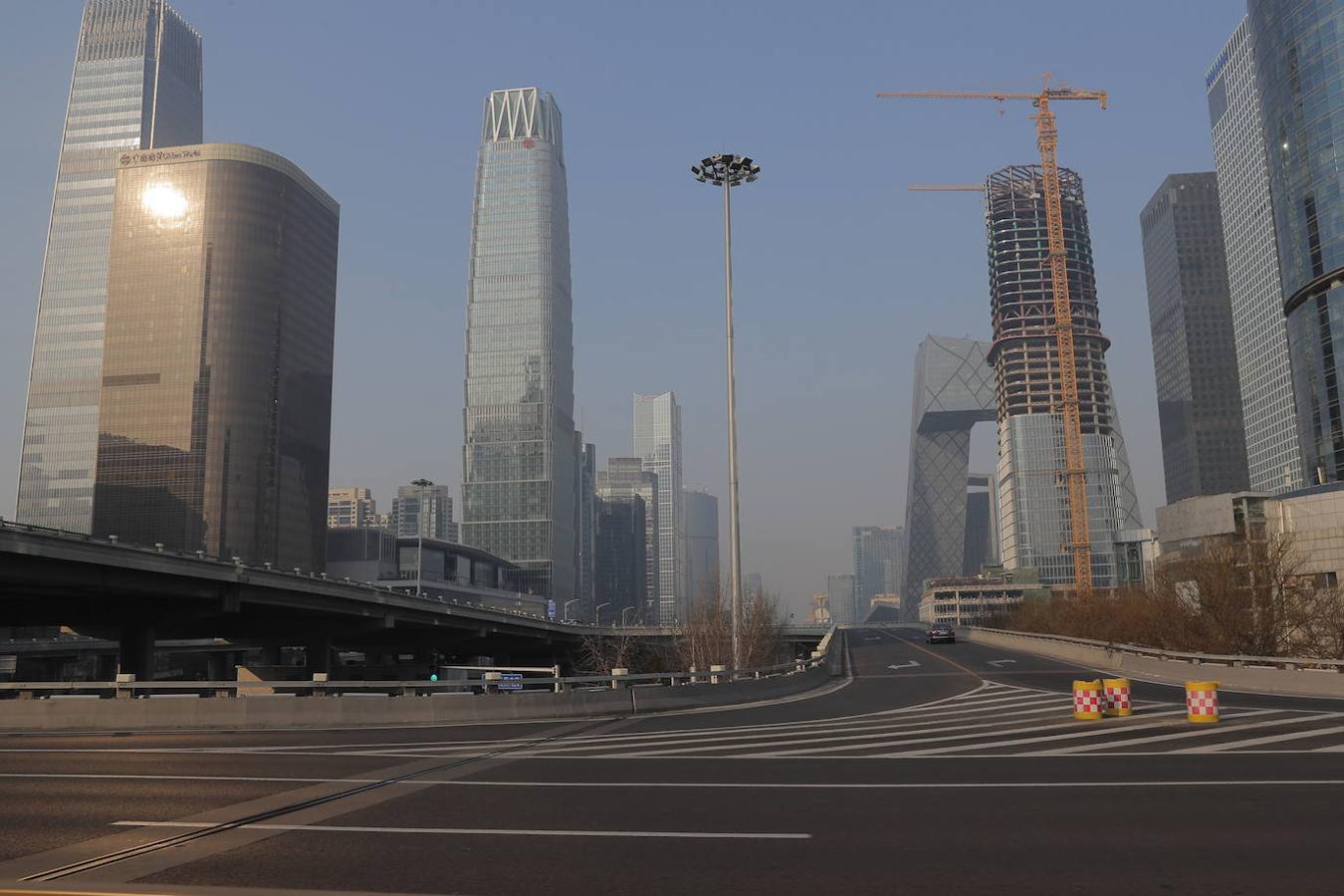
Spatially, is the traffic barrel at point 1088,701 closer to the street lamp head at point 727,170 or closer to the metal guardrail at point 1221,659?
A: the metal guardrail at point 1221,659

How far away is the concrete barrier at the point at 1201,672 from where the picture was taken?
98.6 feet

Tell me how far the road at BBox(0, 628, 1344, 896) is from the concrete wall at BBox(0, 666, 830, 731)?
12.2 feet

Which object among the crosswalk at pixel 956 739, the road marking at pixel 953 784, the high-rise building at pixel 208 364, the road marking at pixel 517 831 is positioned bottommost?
the crosswalk at pixel 956 739

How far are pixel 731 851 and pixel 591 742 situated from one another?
11.1 meters

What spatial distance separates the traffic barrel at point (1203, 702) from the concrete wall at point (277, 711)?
45.5ft

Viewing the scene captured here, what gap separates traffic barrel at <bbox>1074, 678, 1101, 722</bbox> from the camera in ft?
75.3

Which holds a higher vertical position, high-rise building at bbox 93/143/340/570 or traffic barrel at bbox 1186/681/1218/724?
high-rise building at bbox 93/143/340/570

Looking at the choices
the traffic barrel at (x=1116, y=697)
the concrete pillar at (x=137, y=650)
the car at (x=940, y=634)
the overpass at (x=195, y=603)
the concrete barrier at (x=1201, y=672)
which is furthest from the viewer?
the car at (x=940, y=634)

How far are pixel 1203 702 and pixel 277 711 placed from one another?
21064 millimetres

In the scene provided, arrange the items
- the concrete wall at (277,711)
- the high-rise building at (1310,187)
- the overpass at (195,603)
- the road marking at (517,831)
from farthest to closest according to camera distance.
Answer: the high-rise building at (1310,187)
the overpass at (195,603)
the concrete wall at (277,711)
the road marking at (517,831)

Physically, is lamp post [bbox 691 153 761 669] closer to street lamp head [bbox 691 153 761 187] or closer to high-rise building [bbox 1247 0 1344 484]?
street lamp head [bbox 691 153 761 187]

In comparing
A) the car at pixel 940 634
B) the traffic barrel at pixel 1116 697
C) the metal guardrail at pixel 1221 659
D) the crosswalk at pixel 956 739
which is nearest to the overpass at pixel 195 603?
the car at pixel 940 634

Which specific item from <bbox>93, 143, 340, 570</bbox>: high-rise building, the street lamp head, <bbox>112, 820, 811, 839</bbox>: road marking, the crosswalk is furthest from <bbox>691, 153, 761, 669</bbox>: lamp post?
<bbox>93, 143, 340, 570</bbox>: high-rise building

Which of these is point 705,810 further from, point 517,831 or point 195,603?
point 195,603
